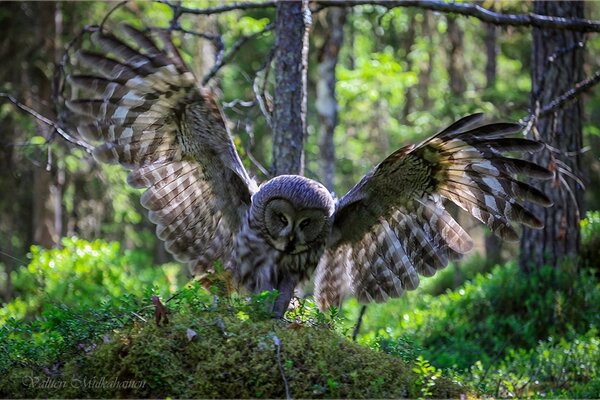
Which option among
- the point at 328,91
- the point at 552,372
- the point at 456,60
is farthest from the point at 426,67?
the point at 552,372

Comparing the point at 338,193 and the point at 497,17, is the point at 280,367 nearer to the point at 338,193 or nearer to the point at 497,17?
the point at 497,17

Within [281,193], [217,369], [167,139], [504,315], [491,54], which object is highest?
[491,54]

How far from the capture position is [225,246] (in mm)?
7434

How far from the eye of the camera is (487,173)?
21.2 feet

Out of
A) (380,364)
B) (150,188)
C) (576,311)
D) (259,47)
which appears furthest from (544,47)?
(259,47)

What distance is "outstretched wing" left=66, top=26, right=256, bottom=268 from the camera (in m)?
6.00

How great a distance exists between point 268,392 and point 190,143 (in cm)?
273

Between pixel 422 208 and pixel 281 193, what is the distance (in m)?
1.21

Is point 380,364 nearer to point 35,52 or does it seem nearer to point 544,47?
point 544,47

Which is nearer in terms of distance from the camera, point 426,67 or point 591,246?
point 591,246

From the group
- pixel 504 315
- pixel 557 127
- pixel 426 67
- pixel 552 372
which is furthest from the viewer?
pixel 426 67

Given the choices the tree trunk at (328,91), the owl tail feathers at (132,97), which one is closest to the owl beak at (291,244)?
the owl tail feathers at (132,97)

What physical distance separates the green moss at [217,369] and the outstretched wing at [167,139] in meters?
1.98

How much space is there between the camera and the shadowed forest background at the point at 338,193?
5242 mm
